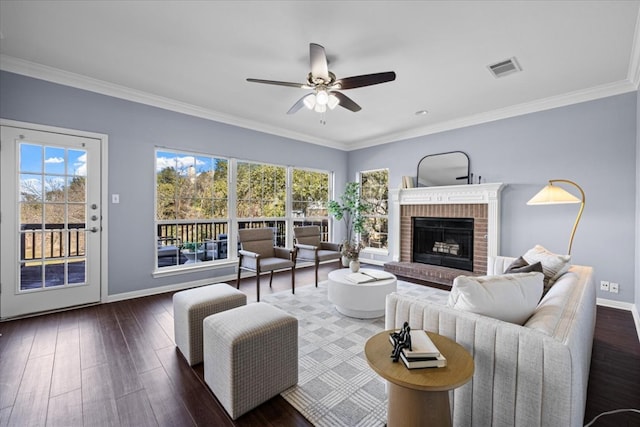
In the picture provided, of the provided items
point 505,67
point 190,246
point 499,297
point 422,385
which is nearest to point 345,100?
point 505,67

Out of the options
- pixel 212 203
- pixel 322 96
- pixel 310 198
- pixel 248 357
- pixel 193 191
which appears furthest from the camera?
pixel 310 198

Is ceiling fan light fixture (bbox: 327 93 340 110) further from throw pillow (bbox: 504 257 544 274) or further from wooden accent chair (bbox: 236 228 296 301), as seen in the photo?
throw pillow (bbox: 504 257 544 274)

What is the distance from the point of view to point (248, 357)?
62.7 inches

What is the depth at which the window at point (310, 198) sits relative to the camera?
18.4 feet

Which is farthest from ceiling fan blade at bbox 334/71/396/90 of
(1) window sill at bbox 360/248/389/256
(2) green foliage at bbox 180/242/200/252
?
(1) window sill at bbox 360/248/389/256

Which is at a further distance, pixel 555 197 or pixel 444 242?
pixel 444 242

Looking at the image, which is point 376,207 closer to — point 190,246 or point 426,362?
point 190,246

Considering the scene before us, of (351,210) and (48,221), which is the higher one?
(351,210)

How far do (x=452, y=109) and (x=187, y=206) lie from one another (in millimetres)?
4219

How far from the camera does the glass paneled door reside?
2.92 metres

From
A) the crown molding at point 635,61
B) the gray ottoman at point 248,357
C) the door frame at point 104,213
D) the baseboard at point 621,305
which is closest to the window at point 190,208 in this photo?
the door frame at point 104,213

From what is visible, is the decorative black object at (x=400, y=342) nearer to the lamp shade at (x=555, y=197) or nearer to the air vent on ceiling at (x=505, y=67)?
the lamp shade at (x=555, y=197)

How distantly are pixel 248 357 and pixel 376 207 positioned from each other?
4849 mm

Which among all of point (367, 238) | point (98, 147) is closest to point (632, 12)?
point (367, 238)
